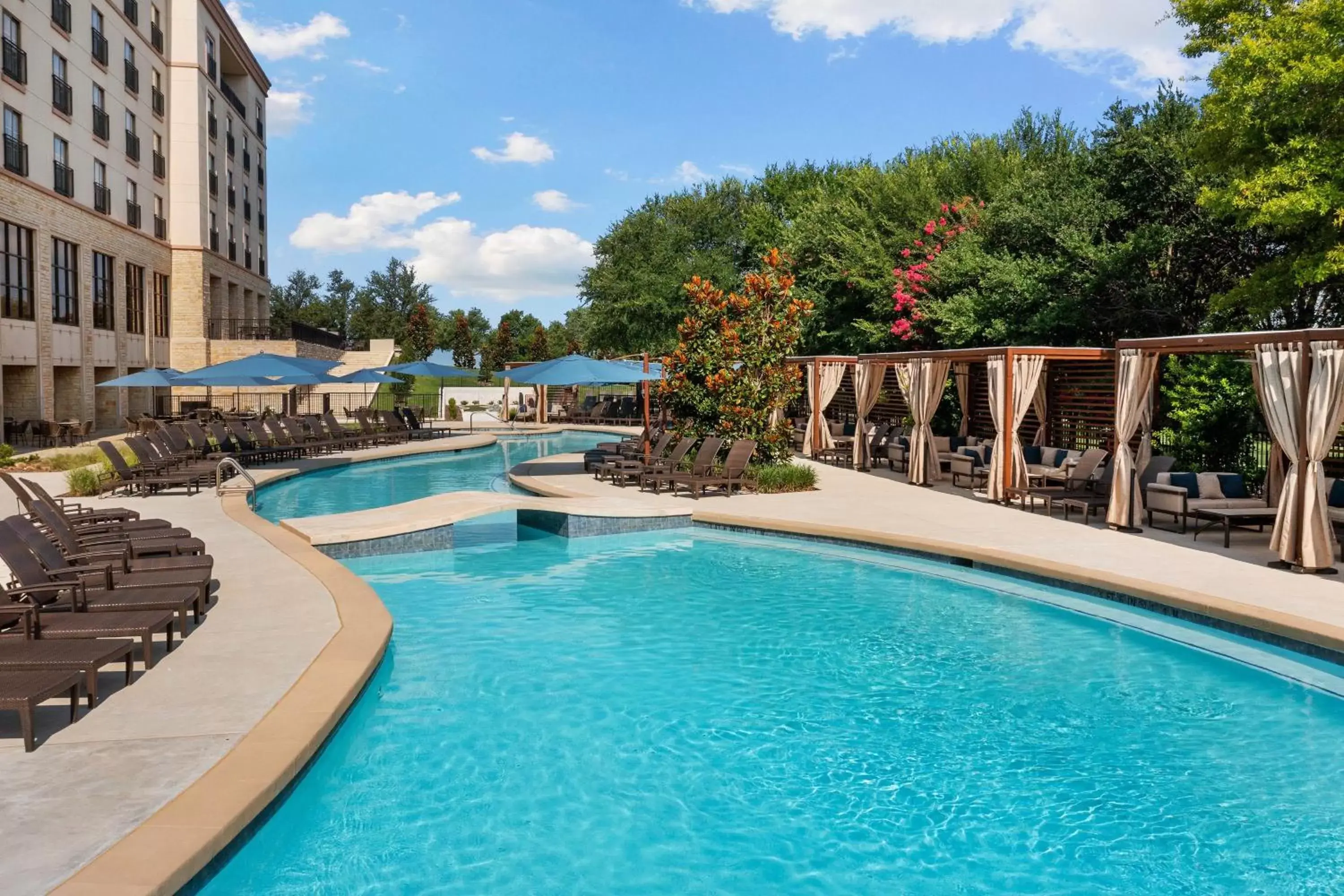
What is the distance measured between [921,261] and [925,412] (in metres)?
13.5

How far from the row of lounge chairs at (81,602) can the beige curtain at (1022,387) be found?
1145cm

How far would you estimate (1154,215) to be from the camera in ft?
71.6

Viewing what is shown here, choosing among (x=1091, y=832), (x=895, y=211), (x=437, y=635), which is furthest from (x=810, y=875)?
(x=895, y=211)

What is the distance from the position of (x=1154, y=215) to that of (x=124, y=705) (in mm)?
22439

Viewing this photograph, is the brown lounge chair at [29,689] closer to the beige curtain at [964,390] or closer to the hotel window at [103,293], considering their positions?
the beige curtain at [964,390]

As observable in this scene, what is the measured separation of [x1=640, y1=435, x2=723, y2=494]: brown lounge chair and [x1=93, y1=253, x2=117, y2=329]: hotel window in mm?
22040

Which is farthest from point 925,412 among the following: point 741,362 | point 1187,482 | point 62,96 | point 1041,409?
point 62,96

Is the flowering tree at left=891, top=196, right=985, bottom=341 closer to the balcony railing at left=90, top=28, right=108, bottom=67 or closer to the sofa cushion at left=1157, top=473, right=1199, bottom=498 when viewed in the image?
the sofa cushion at left=1157, top=473, right=1199, bottom=498

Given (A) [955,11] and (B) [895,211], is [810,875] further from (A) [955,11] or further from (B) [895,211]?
(A) [955,11]

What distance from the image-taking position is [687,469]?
17.6 meters

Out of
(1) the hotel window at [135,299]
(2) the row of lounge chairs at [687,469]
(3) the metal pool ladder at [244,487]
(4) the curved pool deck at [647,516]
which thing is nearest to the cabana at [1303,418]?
(4) the curved pool deck at [647,516]

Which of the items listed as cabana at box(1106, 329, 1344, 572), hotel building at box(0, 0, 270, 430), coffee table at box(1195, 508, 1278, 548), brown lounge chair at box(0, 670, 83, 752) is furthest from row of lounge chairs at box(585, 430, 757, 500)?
hotel building at box(0, 0, 270, 430)

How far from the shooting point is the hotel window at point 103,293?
30000mm

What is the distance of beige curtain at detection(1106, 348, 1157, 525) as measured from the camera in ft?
41.1
